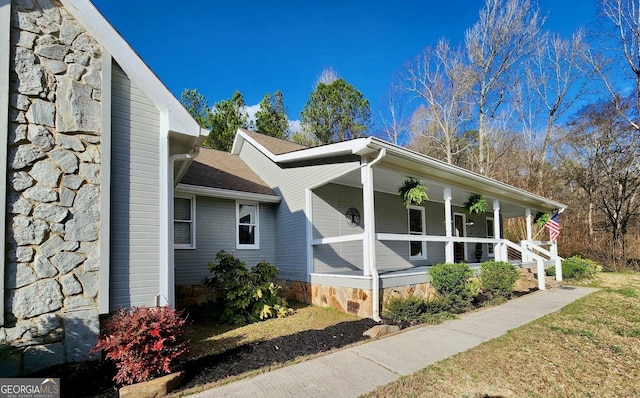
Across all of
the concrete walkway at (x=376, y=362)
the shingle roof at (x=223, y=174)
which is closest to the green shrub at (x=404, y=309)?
the concrete walkway at (x=376, y=362)

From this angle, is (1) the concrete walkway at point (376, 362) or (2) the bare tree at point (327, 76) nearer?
(1) the concrete walkway at point (376, 362)

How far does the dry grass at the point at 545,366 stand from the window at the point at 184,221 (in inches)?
248

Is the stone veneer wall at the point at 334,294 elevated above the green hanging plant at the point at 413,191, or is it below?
below

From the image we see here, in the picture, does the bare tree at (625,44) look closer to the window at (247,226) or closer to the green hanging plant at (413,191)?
the green hanging plant at (413,191)

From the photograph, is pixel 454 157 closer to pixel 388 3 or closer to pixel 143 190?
pixel 388 3

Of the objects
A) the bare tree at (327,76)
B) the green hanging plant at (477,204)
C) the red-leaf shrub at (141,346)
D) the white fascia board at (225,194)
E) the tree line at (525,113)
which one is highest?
the bare tree at (327,76)

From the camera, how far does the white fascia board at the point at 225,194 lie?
27.4 ft

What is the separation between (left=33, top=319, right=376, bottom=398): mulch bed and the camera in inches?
156

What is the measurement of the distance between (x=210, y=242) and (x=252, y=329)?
312 centimetres

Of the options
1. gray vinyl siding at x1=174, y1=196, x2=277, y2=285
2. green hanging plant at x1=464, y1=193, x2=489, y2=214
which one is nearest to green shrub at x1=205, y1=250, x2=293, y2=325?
gray vinyl siding at x1=174, y1=196, x2=277, y2=285

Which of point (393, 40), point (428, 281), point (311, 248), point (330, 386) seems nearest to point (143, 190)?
point (330, 386)

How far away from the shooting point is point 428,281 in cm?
834

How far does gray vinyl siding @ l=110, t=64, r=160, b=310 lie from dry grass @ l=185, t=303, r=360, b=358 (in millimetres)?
1264

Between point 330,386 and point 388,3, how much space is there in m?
16.0
